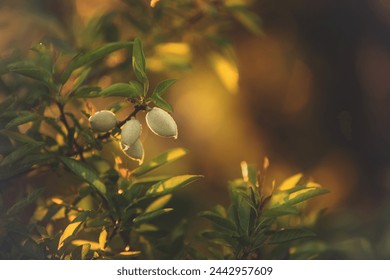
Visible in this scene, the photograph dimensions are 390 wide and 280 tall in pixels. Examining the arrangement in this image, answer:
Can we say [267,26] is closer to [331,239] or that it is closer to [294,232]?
[331,239]

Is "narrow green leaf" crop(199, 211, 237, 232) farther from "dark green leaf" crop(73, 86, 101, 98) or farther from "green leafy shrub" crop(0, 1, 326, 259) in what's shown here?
"dark green leaf" crop(73, 86, 101, 98)

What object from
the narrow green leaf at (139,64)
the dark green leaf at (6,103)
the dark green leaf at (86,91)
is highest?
the dark green leaf at (6,103)

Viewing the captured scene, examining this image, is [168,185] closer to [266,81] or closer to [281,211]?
[281,211]

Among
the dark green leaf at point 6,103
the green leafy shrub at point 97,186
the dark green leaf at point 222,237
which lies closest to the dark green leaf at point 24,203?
the green leafy shrub at point 97,186

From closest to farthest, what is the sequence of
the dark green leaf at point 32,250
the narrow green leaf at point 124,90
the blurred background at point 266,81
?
1. the narrow green leaf at point 124,90
2. the dark green leaf at point 32,250
3. the blurred background at point 266,81

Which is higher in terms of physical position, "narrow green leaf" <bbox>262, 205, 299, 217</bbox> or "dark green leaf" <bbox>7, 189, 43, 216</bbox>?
"dark green leaf" <bbox>7, 189, 43, 216</bbox>

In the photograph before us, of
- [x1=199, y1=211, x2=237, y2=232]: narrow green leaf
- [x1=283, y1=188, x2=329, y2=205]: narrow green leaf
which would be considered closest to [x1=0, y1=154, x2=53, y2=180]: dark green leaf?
[x1=199, y1=211, x2=237, y2=232]: narrow green leaf

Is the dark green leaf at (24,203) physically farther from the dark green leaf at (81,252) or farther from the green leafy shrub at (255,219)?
the green leafy shrub at (255,219)
